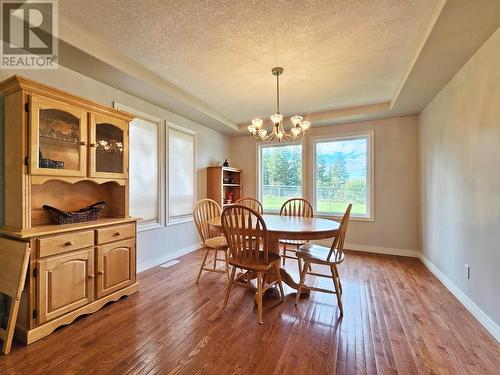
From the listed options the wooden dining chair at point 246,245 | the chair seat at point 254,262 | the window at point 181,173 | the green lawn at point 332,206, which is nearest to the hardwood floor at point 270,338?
the wooden dining chair at point 246,245

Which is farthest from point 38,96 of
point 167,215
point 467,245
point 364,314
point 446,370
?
point 467,245

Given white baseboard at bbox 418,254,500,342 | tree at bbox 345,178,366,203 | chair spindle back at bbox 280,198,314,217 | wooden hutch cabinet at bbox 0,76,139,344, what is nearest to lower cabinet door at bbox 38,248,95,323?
wooden hutch cabinet at bbox 0,76,139,344

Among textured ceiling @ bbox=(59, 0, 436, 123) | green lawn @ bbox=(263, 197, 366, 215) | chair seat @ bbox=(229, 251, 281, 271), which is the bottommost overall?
chair seat @ bbox=(229, 251, 281, 271)

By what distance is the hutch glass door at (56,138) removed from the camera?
6.02 ft

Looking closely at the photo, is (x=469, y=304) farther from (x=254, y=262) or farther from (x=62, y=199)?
(x=62, y=199)

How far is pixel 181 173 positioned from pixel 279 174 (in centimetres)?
205

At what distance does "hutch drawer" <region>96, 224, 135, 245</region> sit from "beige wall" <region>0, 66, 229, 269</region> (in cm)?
73

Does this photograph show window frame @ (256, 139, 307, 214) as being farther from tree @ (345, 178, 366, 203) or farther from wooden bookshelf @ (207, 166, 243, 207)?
tree @ (345, 178, 366, 203)

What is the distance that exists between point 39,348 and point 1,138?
1689mm

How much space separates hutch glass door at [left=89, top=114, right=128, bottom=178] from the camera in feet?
7.34

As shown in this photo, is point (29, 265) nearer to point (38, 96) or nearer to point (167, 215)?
point (38, 96)

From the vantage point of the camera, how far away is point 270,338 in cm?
179

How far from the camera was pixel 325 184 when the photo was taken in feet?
14.7

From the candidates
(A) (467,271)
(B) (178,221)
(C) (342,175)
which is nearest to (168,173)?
(B) (178,221)
